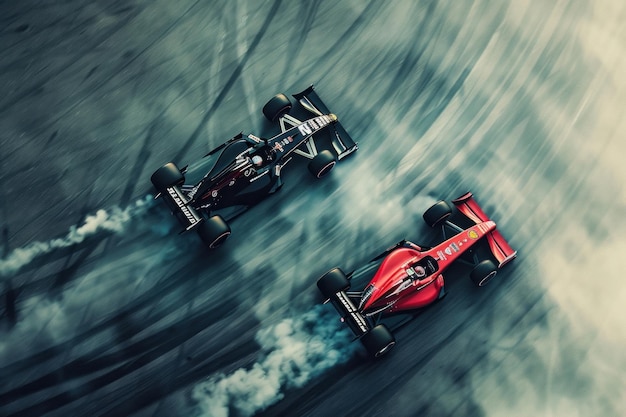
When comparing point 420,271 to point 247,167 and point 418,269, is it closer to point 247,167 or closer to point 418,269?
point 418,269

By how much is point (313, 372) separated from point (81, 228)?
3.73 meters

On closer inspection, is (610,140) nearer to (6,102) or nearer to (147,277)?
(147,277)

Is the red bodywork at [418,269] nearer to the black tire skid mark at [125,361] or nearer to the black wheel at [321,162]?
the black wheel at [321,162]

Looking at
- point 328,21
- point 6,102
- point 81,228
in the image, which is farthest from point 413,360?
point 6,102

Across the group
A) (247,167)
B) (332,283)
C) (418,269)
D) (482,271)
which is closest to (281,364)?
(332,283)

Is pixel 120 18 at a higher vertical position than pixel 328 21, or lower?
higher

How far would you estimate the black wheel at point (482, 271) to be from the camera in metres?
8.59

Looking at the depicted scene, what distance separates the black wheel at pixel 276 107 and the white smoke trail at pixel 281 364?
291cm

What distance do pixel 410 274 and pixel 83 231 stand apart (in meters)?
4.48

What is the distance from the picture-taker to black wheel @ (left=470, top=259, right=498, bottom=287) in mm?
8586

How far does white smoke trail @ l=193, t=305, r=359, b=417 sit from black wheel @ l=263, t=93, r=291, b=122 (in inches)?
115

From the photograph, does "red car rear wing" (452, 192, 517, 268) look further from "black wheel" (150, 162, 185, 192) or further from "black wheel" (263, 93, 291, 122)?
"black wheel" (150, 162, 185, 192)

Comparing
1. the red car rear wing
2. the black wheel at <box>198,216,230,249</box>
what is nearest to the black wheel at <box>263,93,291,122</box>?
the black wheel at <box>198,216,230,249</box>

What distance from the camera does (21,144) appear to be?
918 centimetres
